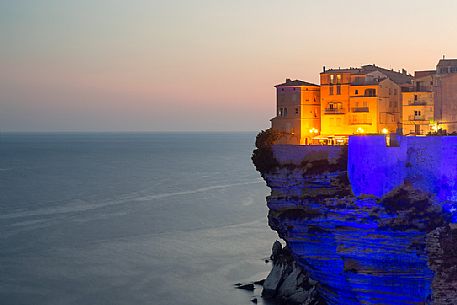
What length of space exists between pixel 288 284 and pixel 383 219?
50.6ft

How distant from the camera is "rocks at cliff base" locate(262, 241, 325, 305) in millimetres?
48094

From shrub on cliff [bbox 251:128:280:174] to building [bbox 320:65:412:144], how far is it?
200 inches

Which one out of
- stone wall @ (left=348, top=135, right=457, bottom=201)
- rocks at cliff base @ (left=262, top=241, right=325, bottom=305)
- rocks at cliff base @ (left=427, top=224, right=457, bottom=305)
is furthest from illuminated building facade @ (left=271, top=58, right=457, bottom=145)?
rocks at cliff base @ (left=427, top=224, right=457, bottom=305)

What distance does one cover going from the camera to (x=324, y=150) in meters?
39.1

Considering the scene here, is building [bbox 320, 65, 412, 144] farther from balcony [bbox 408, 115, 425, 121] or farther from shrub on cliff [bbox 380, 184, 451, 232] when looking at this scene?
shrub on cliff [bbox 380, 184, 451, 232]

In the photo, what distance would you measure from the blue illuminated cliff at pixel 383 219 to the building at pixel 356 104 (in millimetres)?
9037

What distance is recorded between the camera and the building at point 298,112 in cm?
4803

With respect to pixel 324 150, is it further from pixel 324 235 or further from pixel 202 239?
pixel 202 239

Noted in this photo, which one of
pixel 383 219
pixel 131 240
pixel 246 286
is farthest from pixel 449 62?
pixel 131 240

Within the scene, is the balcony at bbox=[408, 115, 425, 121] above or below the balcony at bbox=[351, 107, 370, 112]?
below

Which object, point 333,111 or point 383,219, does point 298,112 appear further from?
point 383,219

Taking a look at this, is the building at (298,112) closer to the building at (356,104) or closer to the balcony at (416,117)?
the building at (356,104)

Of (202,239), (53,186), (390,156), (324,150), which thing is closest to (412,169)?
(390,156)

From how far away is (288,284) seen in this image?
165 ft
